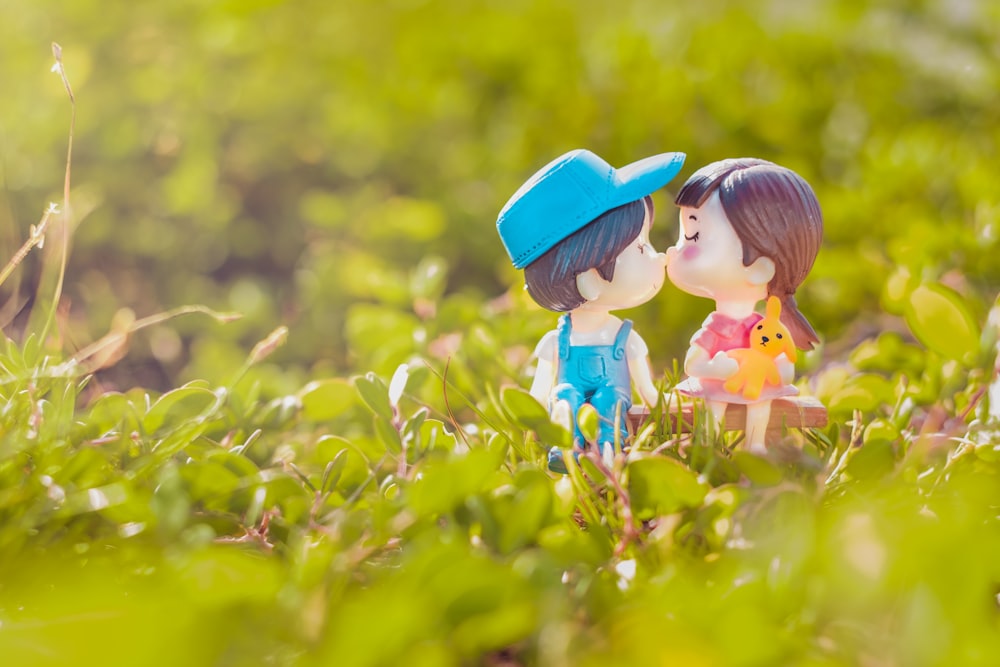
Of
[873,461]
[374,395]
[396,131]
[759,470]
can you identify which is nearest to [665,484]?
Answer: [759,470]

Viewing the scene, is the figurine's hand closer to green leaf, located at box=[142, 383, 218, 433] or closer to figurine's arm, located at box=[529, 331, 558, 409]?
figurine's arm, located at box=[529, 331, 558, 409]

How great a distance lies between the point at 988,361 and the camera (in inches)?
34.2

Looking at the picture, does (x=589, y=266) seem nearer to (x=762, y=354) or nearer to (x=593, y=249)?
(x=593, y=249)

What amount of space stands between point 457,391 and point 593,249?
243 millimetres

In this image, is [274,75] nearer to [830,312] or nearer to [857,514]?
[830,312]

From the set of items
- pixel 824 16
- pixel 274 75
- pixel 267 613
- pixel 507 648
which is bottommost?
pixel 507 648

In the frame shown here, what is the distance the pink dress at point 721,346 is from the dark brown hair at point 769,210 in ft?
0.25

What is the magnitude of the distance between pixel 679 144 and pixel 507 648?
1474 mm

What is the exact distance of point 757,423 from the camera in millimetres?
998

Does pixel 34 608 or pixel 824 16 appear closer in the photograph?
pixel 34 608

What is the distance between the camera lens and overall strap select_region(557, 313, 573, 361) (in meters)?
1.04

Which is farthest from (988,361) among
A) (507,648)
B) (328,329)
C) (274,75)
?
(274,75)

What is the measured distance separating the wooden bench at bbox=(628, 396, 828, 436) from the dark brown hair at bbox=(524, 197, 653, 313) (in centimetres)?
17

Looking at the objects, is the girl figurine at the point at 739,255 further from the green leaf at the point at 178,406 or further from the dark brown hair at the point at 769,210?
the green leaf at the point at 178,406
